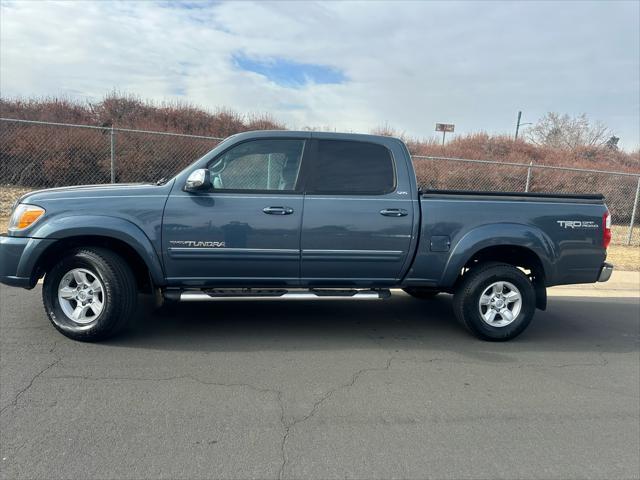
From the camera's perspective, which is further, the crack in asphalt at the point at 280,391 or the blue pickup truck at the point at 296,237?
the blue pickup truck at the point at 296,237

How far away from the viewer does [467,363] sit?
14.2 feet

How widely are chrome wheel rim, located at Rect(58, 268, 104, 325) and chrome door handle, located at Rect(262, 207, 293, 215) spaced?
168 centimetres

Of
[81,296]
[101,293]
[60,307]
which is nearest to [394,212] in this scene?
[101,293]

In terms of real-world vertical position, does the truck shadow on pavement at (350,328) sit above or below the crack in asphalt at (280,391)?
above

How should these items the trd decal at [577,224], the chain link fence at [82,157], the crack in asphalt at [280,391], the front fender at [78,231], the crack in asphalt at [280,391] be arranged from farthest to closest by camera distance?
1. the chain link fence at [82,157]
2. the trd decal at [577,224]
3. the front fender at [78,231]
4. the crack in asphalt at [280,391]
5. the crack in asphalt at [280,391]

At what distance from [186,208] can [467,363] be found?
2.95 m

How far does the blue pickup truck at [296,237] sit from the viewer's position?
4.26 m

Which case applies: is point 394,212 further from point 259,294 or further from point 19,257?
point 19,257

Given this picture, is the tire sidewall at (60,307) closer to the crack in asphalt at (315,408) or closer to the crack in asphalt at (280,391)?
the crack in asphalt at (280,391)

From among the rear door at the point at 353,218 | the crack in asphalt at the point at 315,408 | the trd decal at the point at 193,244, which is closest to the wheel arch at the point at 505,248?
the rear door at the point at 353,218

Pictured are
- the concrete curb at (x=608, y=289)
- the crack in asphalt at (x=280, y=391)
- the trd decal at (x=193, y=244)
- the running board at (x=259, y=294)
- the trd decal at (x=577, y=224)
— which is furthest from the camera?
the concrete curb at (x=608, y=289)

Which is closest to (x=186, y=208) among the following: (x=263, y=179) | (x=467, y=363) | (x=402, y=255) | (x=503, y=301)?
(x=263, y=179)

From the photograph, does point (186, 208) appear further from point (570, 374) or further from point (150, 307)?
point (570, 374)

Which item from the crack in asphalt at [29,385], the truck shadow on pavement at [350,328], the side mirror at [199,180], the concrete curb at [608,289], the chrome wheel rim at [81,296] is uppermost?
the side mirror at [199,180]
